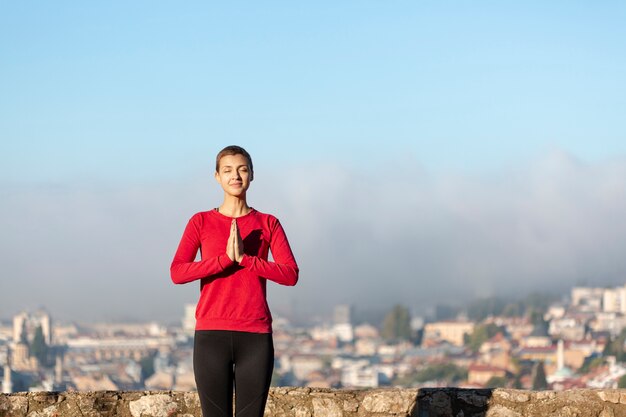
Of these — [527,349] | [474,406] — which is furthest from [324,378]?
[474,406]

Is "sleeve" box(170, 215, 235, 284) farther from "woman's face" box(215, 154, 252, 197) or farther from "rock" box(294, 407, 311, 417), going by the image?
"rock" box(294, 407, 311, 417)

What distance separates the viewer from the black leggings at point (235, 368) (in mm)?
4641

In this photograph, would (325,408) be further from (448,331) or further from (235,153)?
(448,331)

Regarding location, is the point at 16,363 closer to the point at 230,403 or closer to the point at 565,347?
the point at 565,347

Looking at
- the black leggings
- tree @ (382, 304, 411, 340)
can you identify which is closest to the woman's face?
the black leggings

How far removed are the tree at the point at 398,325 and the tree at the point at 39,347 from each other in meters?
47.0

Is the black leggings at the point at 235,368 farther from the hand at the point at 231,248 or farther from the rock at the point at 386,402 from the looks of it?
the rock at the point at 386,402

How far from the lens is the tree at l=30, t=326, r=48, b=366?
12794 centimetres

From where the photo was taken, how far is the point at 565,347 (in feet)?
420

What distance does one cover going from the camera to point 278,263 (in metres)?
4.69

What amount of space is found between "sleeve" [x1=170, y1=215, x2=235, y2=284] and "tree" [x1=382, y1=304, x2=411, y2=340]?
15674cm

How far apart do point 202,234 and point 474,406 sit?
2.52 meters

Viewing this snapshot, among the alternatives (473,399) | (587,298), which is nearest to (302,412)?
(473,399)

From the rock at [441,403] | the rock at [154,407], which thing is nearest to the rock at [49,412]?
the rock at [154,407]
